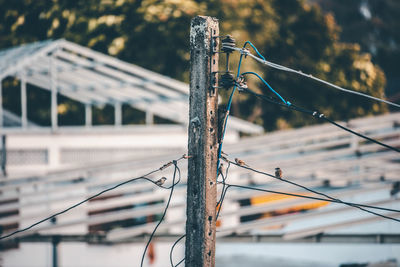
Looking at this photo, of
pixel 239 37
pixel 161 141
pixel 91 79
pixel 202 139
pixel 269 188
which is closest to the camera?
pixel 202 139

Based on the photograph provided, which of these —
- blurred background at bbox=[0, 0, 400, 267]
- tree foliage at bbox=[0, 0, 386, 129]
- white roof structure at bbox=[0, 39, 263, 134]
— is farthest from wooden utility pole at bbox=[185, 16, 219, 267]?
tree foliage at bbox=[0, 0, 386, 129]

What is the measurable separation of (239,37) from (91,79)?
7573mm

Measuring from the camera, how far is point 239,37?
18781mm

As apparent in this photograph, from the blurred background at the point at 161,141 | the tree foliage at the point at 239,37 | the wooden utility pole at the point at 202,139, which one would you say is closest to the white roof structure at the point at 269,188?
the blurred background at the point at 161,141

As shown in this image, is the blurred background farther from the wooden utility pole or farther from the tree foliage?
the wooden utility pole

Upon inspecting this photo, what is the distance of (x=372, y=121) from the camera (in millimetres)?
11547

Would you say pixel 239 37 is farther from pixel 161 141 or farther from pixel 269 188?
pixel 269 188

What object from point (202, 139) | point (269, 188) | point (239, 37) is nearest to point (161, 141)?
point (269, 188)

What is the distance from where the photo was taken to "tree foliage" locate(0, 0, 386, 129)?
16.6 meters

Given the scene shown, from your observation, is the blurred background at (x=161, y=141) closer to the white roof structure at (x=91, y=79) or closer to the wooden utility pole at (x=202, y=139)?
the white roof structure at (x=91, y=79)

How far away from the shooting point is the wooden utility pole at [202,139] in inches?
184

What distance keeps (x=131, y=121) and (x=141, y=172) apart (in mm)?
9877

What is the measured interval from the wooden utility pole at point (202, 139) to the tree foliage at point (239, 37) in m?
12.0

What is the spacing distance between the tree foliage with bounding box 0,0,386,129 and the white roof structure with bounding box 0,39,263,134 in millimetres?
3564
